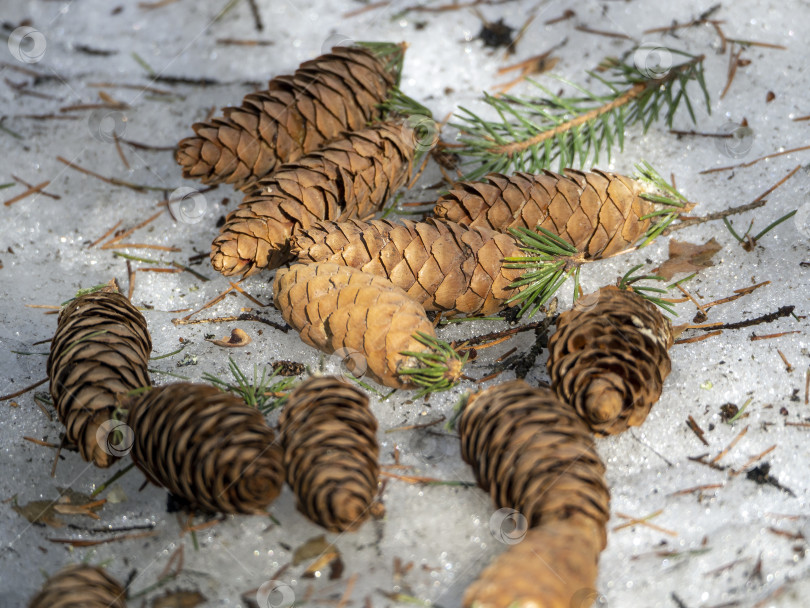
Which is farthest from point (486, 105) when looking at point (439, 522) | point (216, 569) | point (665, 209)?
point (216, 569)

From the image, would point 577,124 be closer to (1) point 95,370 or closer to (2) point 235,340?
(2) point 235,340

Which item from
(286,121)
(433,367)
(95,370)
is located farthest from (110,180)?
(433,367)

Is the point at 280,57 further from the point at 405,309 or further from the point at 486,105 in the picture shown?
the point at 405,309
